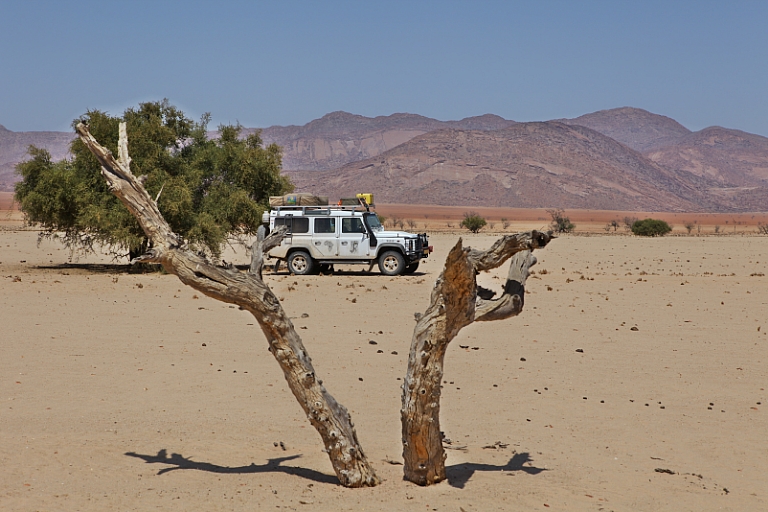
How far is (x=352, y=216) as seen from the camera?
2473cm

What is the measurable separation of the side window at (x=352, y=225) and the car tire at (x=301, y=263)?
1.40 metres

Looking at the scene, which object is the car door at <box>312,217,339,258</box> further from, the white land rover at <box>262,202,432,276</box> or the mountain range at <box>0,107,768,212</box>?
the mountain range at <box>0,107,768,212</box>

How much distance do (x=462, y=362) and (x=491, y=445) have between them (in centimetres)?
411

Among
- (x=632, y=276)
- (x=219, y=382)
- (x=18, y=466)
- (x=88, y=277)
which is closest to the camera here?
(x=18, y=466)

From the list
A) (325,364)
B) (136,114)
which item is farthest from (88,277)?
(325,364)

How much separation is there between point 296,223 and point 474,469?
711 inches

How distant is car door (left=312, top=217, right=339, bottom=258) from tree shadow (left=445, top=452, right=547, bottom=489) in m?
17.3

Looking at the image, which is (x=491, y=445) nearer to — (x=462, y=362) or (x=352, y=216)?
(x=462, y=362)

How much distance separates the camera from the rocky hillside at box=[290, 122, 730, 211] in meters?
140

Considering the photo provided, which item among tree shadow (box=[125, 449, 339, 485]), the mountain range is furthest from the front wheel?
the mountain range

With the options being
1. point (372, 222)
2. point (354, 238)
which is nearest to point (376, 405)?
point (354, 238)

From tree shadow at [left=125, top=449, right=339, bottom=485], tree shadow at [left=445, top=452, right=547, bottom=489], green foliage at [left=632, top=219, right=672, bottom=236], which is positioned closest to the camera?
tree shadow at [left=445, top=452, right=547, bottom=489]

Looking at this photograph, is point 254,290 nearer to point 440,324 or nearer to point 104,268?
point 440,324

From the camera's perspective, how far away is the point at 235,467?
24.3 ft
